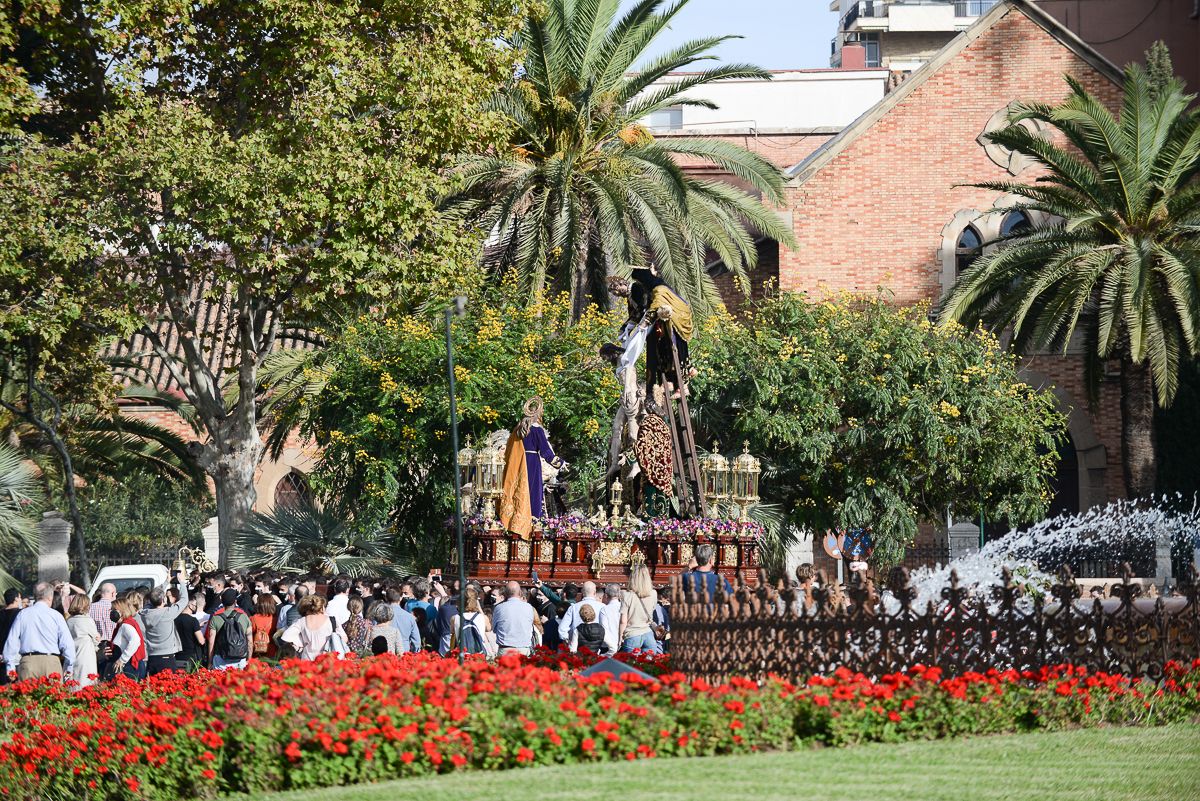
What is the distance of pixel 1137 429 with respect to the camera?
3112 centimetres

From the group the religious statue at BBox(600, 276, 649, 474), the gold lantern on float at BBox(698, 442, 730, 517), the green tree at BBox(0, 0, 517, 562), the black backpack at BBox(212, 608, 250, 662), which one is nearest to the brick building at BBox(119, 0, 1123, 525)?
the green tree at BBox(0, 0, 517, 562)

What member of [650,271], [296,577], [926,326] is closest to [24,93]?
[296,577]

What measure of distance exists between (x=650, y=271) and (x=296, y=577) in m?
6.05

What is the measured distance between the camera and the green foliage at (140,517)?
46.6 meters

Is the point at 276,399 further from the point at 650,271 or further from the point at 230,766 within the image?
the point at 230,766

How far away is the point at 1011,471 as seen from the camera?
99.9 feet

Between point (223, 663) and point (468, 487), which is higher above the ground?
point (468, 487)

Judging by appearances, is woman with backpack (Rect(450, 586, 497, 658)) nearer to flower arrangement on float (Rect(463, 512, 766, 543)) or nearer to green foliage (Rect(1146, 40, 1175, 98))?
flower arrangement on float (Rect(463, 512, 766, 543))

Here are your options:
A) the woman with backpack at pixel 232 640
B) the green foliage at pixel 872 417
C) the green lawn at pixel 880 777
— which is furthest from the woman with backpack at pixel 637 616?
the green foliage at pixel 872 417

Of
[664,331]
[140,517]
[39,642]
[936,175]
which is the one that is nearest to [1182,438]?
[936,175]

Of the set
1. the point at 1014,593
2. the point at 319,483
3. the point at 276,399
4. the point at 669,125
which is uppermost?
the point at 669,125

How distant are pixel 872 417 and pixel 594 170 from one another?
22.8 ft

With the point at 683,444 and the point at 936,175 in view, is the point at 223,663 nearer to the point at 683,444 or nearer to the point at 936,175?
the point at 683,444

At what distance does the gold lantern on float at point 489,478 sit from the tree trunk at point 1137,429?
1540cm
